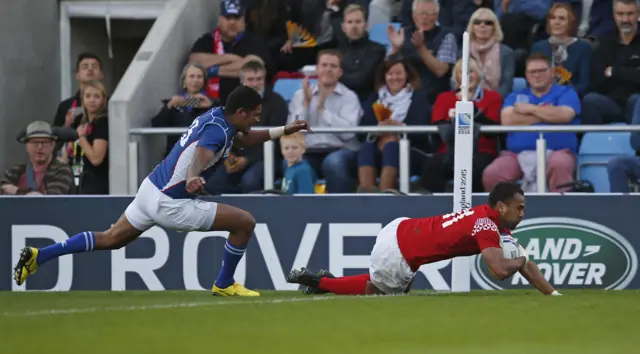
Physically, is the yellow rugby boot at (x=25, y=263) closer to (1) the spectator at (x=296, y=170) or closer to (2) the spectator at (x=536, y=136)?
(1) the spectator at (x=296, y=170)

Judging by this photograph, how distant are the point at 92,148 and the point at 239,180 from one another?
6.03ft

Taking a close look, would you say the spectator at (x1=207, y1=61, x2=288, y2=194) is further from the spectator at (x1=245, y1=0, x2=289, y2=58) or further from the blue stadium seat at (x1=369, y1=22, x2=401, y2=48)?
the blue stadium seat at (x1=369, y1=22, x2=401, y2=48)

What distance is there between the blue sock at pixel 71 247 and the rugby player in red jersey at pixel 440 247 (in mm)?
1716

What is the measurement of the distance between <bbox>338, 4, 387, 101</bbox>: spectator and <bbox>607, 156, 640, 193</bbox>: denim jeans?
9.94 feet

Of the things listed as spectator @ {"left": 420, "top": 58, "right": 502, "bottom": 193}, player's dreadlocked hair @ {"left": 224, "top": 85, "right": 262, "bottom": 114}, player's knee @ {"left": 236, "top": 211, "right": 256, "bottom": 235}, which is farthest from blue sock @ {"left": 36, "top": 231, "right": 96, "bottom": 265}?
spectator @ {"left": 420, "top": 58, "right": 502, "bottom": 193}

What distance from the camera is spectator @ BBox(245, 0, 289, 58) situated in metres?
17.0

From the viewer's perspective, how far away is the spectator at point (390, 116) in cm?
1496

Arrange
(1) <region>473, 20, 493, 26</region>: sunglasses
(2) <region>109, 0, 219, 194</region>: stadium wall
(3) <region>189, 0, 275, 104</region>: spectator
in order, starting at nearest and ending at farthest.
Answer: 1. (1) <region>473, 20, 493, 26</region>: sunglasses
2. (2) <region>109, 0, 219, 194</region>: stadium wall
3. (3) <region>189, 0, 275, 104</region>: spectator

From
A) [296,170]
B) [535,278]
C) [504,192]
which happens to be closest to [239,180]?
[296,170]

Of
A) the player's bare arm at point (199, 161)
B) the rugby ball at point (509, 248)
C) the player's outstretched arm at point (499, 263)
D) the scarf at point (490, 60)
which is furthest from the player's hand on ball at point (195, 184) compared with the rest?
the scarf at point (490, 60)

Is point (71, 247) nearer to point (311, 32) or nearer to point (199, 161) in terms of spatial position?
point (199, 161)

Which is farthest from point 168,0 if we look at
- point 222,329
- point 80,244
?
point 222,329

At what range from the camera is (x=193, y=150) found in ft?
37.3

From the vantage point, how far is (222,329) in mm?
8469
